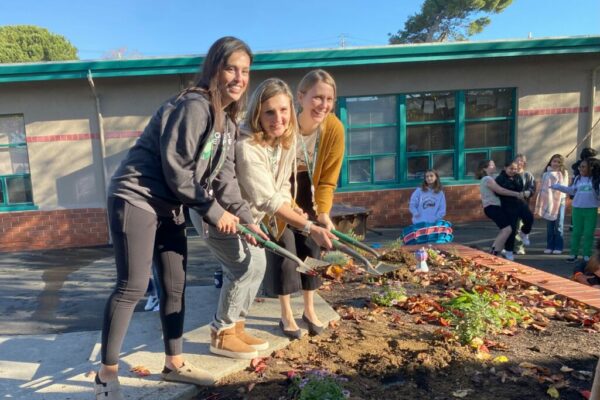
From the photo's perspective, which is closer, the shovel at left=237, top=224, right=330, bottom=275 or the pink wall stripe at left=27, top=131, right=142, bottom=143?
the shovel at left=237, top=224, right=330, bottom=275

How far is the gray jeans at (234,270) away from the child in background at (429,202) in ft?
16.0

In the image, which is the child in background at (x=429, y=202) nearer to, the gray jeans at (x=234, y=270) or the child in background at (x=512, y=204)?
the child in background at (x=512, y=204)

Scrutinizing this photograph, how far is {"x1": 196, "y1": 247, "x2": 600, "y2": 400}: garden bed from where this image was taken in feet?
8.02

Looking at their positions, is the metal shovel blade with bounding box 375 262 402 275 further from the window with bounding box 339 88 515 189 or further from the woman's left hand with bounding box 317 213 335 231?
the window with bounding box 339 88 515 189

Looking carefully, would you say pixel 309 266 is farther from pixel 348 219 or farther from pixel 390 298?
pixel 348 219

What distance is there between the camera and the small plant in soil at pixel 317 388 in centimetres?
217

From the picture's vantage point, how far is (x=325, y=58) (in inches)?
373

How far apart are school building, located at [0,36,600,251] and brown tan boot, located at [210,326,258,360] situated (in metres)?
7.46

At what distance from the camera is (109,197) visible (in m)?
2.16

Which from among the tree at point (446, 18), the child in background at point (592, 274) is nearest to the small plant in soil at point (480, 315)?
the child in background at point (592, 274)

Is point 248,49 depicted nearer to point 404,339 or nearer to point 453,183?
point 404,339

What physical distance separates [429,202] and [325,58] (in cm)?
409

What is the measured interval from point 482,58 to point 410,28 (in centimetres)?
3981

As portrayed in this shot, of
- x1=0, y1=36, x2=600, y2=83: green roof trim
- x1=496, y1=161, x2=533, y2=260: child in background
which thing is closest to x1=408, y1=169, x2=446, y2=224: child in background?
x1=496, y1=161, x2=533, y2=260: child in background
